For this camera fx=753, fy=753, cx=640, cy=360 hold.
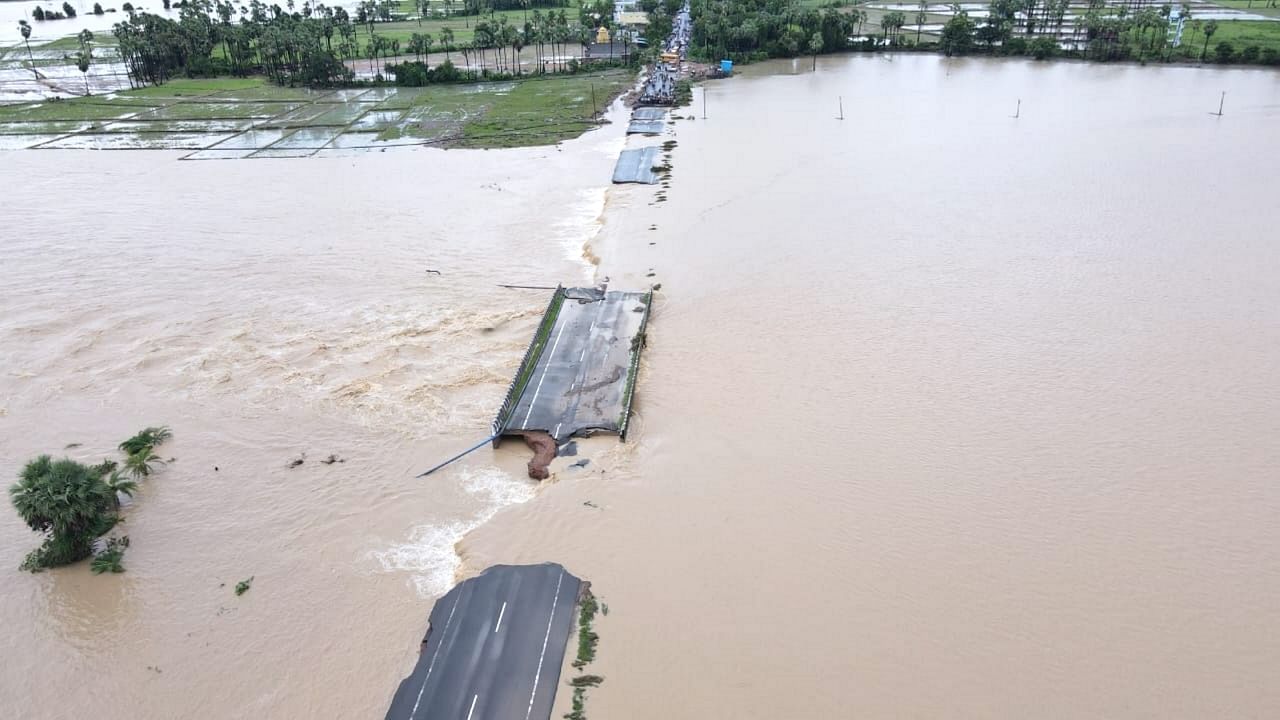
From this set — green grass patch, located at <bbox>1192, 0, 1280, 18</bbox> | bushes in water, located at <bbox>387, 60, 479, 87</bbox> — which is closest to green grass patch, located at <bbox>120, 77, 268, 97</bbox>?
bushes in water, located at <bbox>387, 60, 479, 87</bbox>

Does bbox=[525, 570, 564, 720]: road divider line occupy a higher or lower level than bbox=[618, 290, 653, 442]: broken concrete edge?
lower

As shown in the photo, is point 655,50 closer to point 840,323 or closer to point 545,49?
point 545,49

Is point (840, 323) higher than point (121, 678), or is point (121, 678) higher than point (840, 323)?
point (840, 323)

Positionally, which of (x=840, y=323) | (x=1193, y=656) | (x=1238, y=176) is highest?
(x=1238, y=176)

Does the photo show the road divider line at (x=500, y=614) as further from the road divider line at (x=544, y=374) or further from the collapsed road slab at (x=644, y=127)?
the collapsed road slab at (x=644, y=127)

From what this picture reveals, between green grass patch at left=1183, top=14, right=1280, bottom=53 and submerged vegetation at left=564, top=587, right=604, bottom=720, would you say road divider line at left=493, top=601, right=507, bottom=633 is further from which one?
green grass patch at left=1183, top=14, right=1280, bottom=53

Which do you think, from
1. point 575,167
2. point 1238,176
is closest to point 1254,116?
point 1238,176
